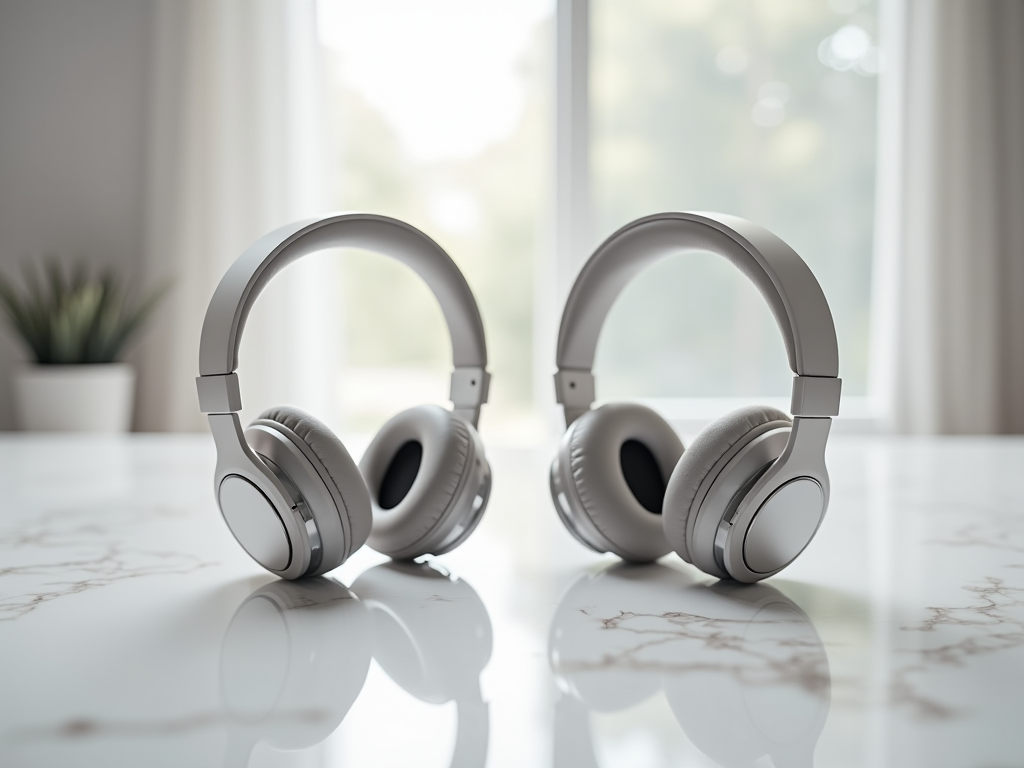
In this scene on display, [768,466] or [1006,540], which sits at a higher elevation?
[768,466]

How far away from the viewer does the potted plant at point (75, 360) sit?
272 centimetres

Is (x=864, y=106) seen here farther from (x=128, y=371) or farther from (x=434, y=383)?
(x=434, y=383)

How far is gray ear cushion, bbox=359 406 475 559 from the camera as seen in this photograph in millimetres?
780

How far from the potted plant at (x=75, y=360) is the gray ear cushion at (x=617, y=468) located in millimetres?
2386

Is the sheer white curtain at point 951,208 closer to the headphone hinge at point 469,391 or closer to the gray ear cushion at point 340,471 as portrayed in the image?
the headphone hinge at point 469,391

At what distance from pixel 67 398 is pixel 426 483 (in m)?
2.35

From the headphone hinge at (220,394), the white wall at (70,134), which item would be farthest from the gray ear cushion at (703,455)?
the white wall at (70,134)

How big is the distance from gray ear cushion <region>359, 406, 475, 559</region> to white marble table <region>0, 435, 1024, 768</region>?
4 cm

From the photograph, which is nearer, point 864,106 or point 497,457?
point 497,457

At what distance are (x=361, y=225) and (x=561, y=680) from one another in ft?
1.48

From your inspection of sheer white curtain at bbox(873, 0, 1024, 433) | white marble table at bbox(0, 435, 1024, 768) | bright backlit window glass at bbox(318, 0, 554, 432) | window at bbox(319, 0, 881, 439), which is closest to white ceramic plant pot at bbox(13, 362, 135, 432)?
window at bbox(319, 0, 881, 439)

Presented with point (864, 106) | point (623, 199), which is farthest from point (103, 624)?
point (864, 106)

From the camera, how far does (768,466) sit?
68 centimetres

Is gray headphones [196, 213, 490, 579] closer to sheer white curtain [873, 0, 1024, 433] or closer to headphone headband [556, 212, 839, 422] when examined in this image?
headphone headband [556, 212, 839, 422]
